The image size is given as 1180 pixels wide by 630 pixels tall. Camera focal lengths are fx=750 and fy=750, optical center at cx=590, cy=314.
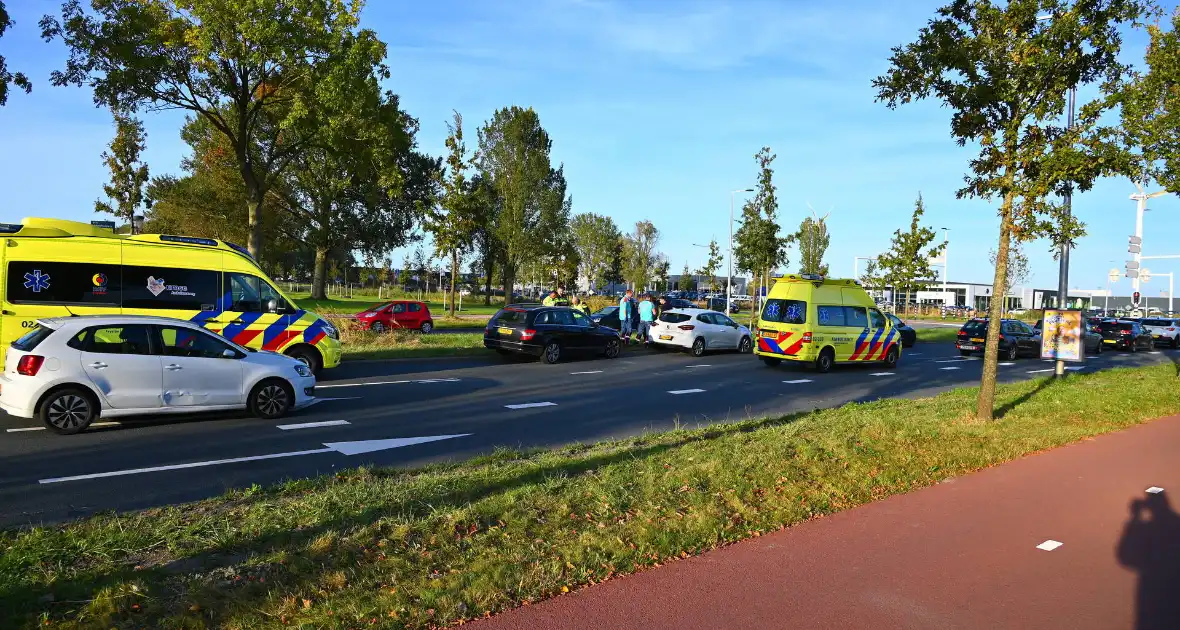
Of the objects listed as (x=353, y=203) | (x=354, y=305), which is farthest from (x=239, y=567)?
(x=353, y=203)

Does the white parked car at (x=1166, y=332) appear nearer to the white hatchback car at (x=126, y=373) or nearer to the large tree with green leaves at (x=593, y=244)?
the white hatchback car at (x=126, y=373)

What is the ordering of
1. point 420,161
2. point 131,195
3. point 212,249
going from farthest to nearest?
point 420,161
point 131,195
point 212,249

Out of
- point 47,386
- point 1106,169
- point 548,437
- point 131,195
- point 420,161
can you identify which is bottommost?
point 548,437

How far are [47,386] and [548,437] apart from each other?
5.65 m

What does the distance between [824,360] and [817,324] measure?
100 cm

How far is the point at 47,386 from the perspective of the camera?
27.4ft

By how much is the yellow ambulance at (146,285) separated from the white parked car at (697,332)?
1100 centimetres

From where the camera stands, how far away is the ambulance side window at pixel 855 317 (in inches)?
760

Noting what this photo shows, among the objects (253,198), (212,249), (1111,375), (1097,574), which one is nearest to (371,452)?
(1097,574)

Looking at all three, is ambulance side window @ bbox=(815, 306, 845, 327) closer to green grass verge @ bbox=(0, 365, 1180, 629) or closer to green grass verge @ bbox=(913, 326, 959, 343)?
green grass verge @ bbox=(0, 365, 1180, 629)

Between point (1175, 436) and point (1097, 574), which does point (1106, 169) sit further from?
point (1097, 574)

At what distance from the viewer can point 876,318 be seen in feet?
65.9

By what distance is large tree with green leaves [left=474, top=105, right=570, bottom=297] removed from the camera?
180 ft

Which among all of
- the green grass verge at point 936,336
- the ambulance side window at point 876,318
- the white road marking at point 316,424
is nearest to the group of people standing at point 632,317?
the ambulance side window at point 876,318
